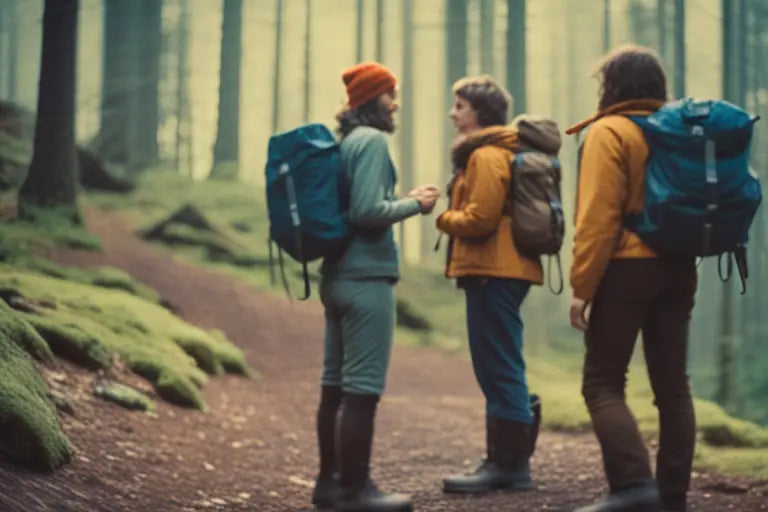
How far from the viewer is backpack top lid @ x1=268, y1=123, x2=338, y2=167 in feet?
14.8

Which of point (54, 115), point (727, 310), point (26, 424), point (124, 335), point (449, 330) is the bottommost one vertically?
point (449, 330)

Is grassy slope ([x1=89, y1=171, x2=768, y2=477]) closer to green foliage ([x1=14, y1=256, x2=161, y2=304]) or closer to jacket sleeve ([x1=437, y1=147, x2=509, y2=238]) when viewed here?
jacket sleeve ([x1=437, y1=147, x2=509, y2=238])

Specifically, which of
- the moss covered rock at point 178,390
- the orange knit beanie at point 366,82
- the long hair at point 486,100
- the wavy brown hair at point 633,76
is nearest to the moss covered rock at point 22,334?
the moss covered rock at point 178,390

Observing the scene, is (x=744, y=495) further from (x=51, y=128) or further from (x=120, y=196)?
(x=120, y=196)

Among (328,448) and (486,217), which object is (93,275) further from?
(486,217)

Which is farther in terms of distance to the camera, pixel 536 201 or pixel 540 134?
pixel 540 134

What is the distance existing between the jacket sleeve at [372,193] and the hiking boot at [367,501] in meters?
1.34

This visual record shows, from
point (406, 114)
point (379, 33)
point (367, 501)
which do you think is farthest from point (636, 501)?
point (406, 114)

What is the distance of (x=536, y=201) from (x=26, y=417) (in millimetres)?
3069

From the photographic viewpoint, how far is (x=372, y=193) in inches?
177

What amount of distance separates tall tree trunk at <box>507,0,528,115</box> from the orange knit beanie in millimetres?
13336

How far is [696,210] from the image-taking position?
3.94 meters

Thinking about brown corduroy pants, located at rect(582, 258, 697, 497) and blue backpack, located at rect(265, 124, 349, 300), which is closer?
brown corduroy pants, located at rect(582, 258, 697, 497)

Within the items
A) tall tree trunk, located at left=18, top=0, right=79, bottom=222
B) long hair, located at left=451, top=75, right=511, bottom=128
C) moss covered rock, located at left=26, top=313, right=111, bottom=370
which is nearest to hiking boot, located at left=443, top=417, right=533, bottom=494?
long hair, located at left=451, top=75, right=511, bottom=128
